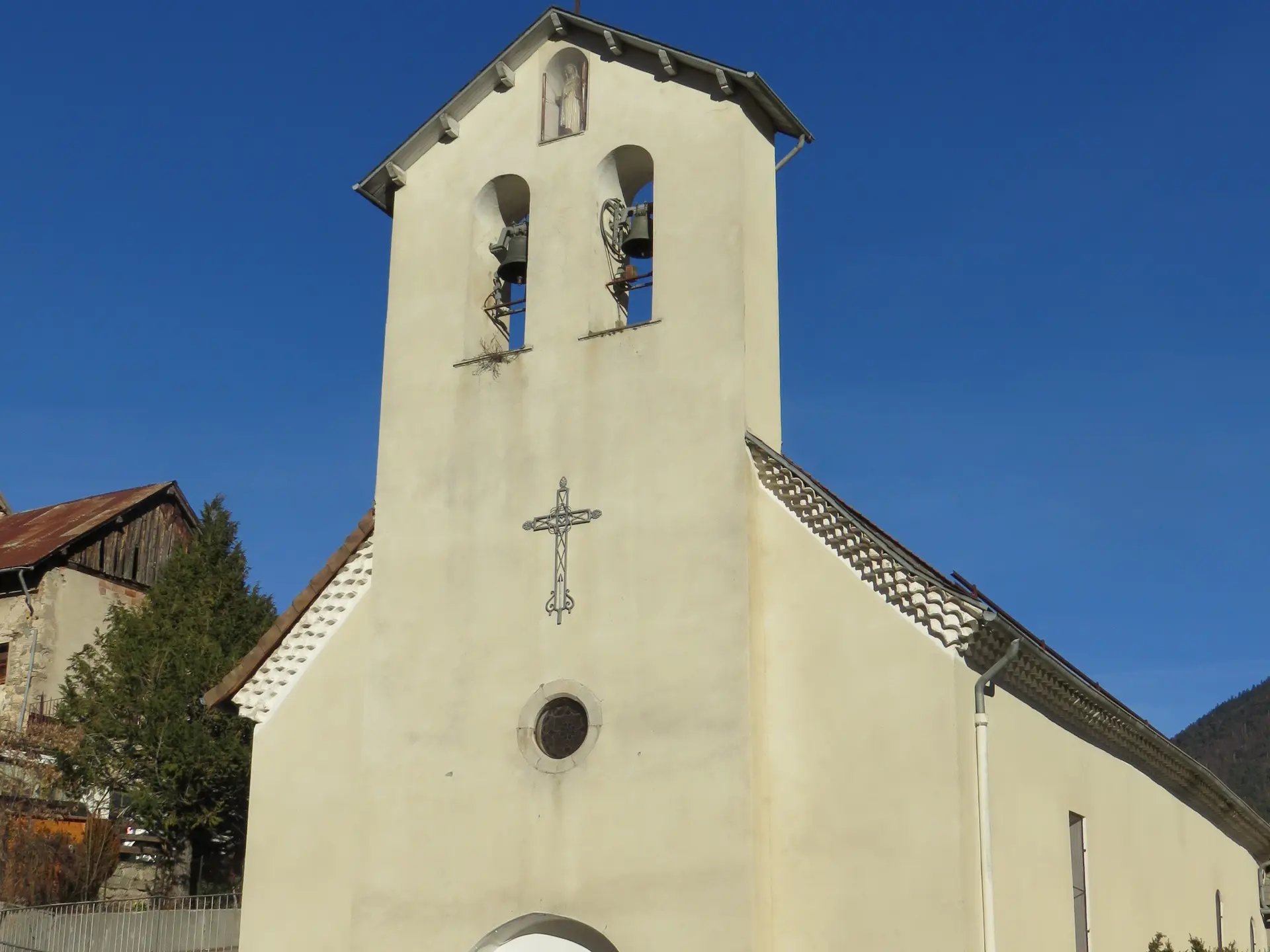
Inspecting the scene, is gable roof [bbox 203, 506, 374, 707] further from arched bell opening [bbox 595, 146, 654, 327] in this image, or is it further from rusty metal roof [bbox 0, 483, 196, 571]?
rusty metal roof [bbox 0, 483, 196, 571]

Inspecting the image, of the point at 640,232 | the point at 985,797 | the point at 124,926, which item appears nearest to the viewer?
the point at 985,797

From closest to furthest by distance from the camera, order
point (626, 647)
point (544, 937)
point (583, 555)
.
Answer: point (544, 937)
point (626, 647)
point (583, 555)

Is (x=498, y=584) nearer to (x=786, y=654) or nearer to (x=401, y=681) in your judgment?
(x=401, y=681)

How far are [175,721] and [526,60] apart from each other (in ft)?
52.6

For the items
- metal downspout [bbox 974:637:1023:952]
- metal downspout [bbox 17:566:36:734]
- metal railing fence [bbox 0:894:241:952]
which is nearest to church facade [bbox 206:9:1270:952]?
metal downspout [bbox 974:637:1023:952]

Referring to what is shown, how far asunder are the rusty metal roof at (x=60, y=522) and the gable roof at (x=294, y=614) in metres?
21.2

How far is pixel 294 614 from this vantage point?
15461 mm

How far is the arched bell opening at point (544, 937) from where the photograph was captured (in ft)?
42.4

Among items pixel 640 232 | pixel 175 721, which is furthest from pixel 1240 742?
pixel 640 232

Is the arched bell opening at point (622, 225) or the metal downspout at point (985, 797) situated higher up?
the arched bell opening at point (622, 225)

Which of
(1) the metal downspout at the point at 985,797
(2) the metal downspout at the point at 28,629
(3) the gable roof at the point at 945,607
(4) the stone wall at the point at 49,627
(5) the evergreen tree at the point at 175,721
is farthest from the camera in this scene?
(4) the stone wall at the point at 49,627

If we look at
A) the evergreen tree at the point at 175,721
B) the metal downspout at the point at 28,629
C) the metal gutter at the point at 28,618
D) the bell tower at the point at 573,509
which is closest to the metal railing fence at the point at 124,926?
the evergreen tree at the point at 175,721

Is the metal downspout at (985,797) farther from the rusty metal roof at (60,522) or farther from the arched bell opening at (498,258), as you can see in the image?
the rusty metal roof at (60,522)

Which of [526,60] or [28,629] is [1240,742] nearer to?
[28,629]
